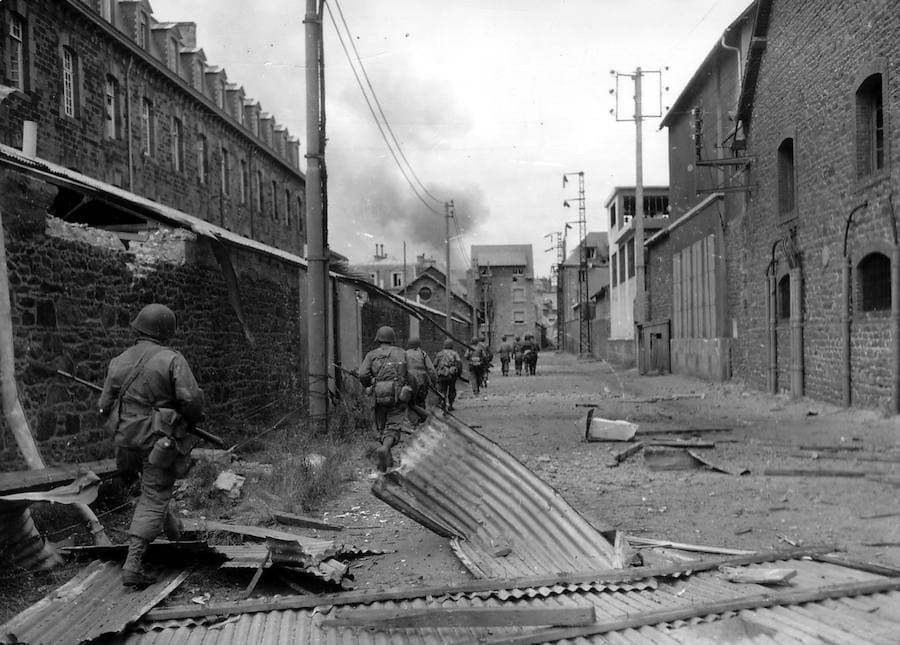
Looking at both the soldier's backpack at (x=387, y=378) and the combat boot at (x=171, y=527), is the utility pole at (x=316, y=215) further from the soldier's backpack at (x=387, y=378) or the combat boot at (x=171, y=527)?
the combat boot at (x=171, y=527)

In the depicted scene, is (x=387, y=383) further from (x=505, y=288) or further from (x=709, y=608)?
(x=505, y=288)

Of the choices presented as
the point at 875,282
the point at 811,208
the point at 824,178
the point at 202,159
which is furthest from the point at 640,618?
the point at 202,159

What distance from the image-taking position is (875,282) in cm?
1273

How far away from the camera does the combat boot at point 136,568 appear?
15.1 ft

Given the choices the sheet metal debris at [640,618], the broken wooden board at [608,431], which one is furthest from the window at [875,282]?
the sheet metal debris at [640,618]

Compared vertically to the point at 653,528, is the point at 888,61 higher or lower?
higher

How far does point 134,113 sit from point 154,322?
19428 mm

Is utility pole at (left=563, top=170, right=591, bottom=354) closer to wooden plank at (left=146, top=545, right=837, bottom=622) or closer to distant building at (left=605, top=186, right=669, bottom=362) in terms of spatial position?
distant building at (left=605, top=186, right=669, bottom=362)

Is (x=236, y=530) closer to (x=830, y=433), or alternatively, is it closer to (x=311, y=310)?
(x=311, y=310)

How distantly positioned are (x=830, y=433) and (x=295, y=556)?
375 inches

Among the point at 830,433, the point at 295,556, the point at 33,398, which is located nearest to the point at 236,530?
the point at 295,556

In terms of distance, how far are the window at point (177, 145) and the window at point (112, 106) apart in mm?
3651

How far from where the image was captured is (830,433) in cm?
Result: 1131

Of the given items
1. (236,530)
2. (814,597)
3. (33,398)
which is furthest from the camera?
(33,398)
